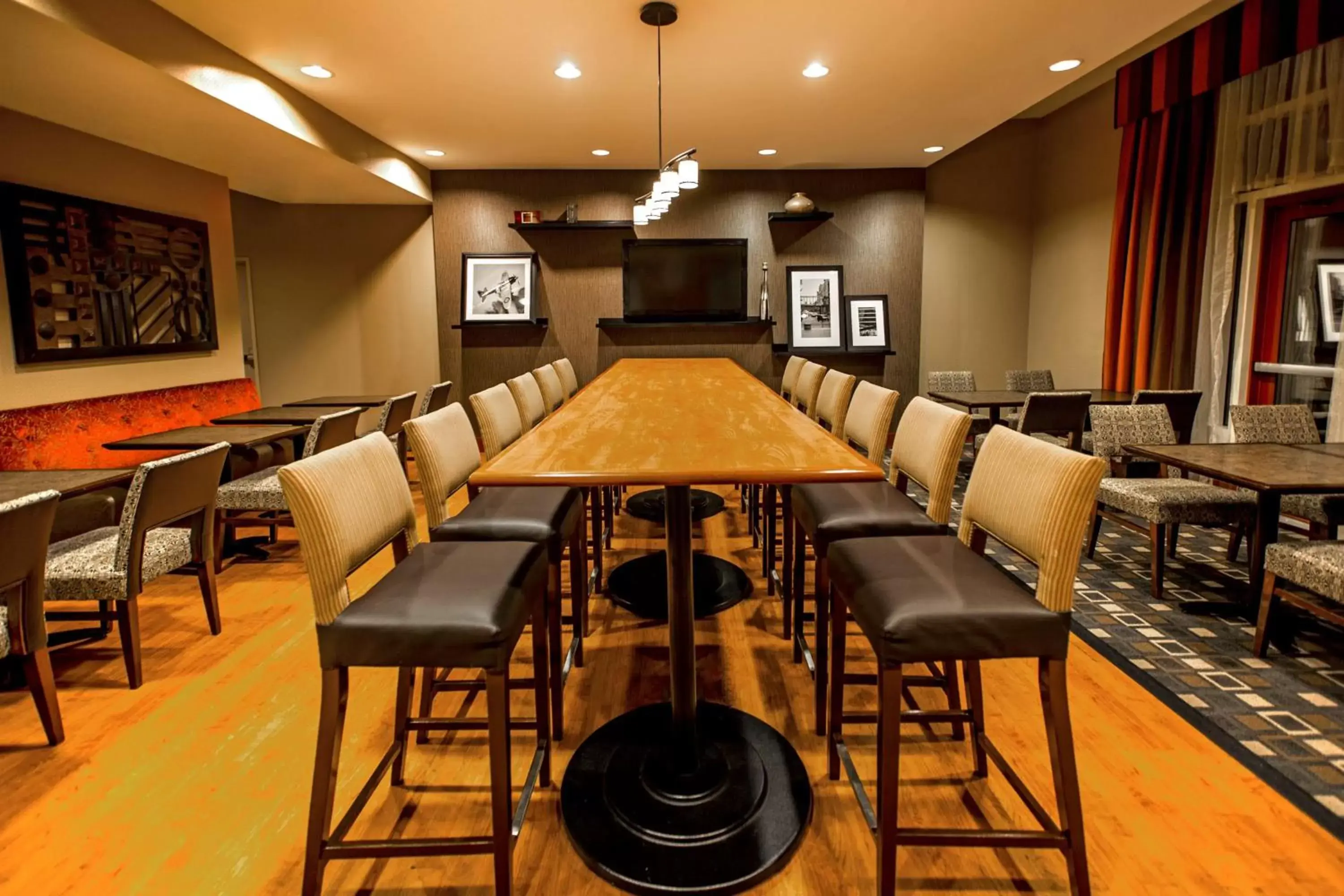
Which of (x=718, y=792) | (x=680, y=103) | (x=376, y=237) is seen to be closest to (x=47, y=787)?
(x=718, y=792)

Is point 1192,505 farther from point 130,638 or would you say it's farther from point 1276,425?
point 130,638

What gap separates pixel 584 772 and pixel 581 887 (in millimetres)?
364

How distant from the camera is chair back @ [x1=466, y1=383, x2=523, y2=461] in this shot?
8.33ft

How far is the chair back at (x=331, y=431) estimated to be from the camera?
3.39 m

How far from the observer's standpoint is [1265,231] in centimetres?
451

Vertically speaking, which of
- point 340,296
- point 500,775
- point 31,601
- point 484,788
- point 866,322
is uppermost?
point 340,296

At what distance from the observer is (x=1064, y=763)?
55.4 inches

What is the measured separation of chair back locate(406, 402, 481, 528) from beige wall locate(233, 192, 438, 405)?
15.5ft

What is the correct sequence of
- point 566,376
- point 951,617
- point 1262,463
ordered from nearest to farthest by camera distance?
point 951,617
point 1262,463
point 566,376

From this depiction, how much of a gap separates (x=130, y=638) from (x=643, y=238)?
5005mm

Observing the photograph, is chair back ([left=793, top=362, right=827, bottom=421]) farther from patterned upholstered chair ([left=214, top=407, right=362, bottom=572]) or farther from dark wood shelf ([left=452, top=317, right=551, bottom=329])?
dark wood shelf ([left=452, top=317, right=551, bottom=329])

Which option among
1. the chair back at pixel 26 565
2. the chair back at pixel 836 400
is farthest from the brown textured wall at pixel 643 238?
the chair back at pixel 26 565

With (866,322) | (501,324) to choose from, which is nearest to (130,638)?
(501,324)

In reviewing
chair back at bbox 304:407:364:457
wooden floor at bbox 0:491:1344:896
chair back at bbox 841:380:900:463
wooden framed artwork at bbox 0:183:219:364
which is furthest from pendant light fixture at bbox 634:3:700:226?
wooden framed artwork at bbox 0:183:219:364
